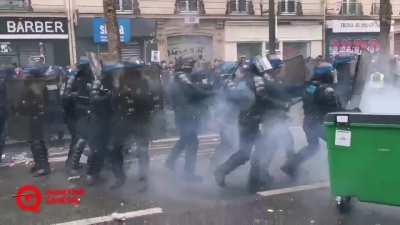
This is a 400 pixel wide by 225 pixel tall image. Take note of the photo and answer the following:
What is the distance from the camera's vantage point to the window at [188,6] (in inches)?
836

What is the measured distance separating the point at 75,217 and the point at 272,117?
2.42 m

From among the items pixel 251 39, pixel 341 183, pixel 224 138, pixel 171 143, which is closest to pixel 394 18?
pixel 251 39

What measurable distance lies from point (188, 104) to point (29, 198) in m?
2.10

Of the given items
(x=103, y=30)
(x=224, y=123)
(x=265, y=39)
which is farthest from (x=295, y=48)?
(x=224, y=123)

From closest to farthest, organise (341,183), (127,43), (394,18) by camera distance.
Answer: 1. (341,183)
2. (127,43)
3. (394,18)

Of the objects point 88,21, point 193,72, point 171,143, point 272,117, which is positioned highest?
point 88,21

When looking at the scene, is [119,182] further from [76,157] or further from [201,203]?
[201,203]

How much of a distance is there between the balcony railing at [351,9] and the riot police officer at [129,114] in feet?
63.9

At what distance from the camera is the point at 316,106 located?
6410 millimetres

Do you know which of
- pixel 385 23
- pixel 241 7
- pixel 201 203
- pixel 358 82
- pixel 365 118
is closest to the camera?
pixel 365 118

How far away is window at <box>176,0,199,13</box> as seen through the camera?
21.2 meters

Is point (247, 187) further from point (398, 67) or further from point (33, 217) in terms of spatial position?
point (398, 67)

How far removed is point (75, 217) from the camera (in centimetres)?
537

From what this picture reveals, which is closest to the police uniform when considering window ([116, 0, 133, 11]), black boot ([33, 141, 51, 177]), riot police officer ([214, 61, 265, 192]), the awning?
riot police officer ([214, 61, 265, 192])
